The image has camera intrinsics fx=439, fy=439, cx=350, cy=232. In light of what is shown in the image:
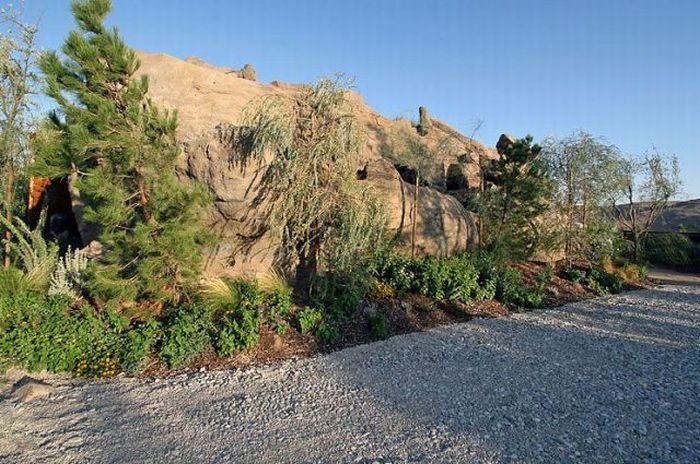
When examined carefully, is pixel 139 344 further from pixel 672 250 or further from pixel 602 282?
pixel 672 250

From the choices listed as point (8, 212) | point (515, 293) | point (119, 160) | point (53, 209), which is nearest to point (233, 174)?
point (119, 160)

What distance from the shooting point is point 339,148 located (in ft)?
22.4

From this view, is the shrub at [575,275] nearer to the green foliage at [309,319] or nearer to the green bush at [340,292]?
the green bush at [340,292]

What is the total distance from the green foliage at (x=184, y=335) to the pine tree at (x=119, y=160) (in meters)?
0.58

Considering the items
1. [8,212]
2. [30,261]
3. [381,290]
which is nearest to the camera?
[30,261]

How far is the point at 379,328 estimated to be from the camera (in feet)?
19.9

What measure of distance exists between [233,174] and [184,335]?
2.71m

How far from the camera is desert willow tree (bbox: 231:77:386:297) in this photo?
6684 mm

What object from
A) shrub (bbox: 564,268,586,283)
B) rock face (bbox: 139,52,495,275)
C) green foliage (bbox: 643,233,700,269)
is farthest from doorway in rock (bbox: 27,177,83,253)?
green foliage (bbox: 643,233,700,269)

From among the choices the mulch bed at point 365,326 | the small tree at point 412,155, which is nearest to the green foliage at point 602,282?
the mulch bed at point 365,326

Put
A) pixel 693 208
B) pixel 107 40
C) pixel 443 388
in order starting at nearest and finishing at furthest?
pixel 443 388
pixel 107 40
pixel 693 208

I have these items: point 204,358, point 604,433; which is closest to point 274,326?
point 204,358

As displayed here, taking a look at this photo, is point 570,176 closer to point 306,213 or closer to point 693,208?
point 306,213

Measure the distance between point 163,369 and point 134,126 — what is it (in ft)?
9.65
